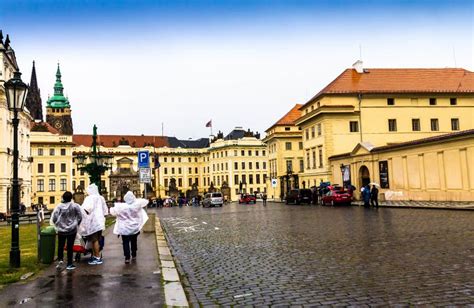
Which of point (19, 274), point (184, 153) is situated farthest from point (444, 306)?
point (184, 153)

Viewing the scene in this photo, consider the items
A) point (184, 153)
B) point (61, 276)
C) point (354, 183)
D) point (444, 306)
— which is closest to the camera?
point (444, 306)

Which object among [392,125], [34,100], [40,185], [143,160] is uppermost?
[34,100]

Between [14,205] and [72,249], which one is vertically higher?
[14,205]

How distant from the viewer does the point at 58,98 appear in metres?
137

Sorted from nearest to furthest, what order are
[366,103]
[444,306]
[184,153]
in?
1. [444,306]
2. [366,103]
3. [184,153]

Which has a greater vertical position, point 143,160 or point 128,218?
point 143,160

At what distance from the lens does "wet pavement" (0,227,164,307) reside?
7402 millimetres

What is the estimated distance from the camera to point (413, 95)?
58125mm

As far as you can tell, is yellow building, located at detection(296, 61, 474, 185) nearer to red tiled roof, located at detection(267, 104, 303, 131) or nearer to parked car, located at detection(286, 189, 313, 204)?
parked car, located at detection(286, 189, 313, 204)

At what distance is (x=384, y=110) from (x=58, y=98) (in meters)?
106

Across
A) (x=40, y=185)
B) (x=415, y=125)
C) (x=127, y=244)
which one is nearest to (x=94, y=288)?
(x=127, y=244)

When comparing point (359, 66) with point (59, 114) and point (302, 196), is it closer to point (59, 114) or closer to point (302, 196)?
point (302, 196)

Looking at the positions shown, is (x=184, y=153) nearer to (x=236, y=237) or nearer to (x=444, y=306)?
(x=236, y=237)

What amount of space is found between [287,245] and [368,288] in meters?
6.40
